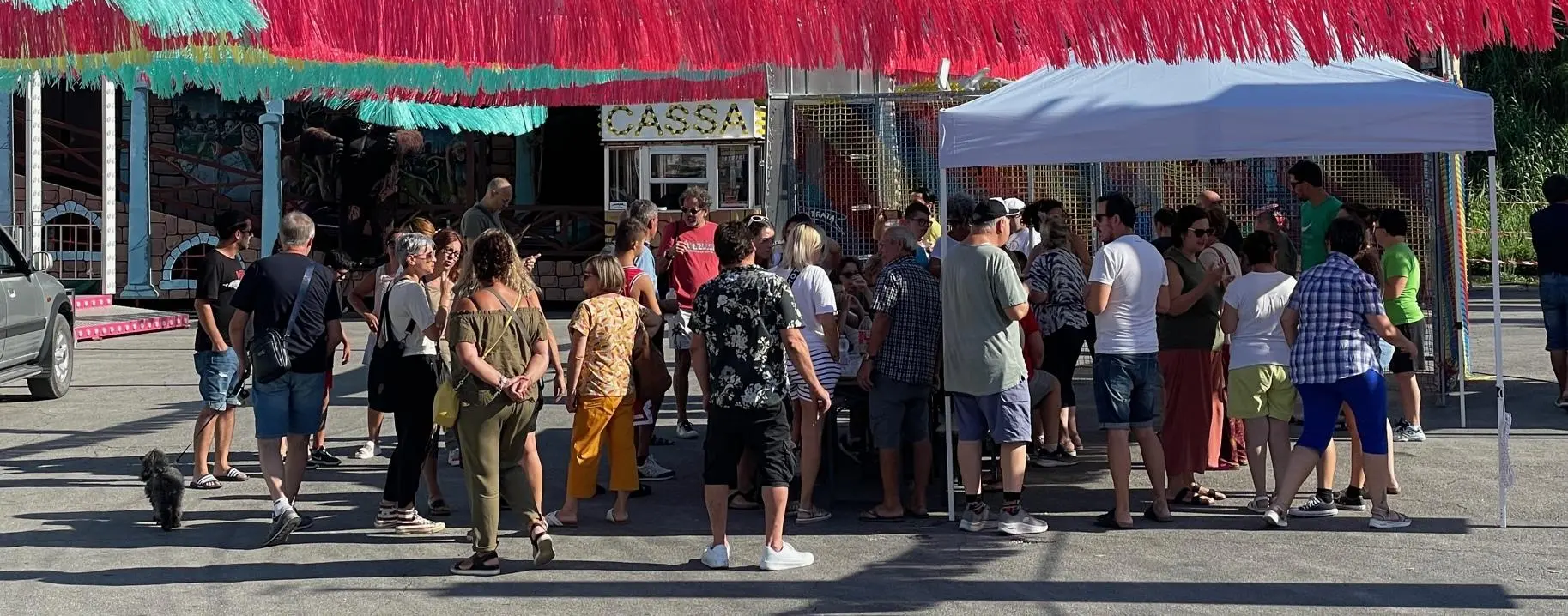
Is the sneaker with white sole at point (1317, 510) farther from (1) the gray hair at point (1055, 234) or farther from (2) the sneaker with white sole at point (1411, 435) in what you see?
(2) the sneaker with white sole at point (1411, 435)

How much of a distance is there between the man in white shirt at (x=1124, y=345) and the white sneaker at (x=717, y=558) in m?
1.94

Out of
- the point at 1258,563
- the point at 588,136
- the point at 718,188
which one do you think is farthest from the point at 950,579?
the point at 588,136

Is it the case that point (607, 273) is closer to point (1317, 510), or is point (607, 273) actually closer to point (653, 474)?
point (653, 474)

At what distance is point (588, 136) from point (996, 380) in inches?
693

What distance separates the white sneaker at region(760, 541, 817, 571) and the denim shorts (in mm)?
7196

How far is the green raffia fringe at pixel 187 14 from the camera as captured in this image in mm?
5461

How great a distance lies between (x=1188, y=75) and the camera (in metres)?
7.87

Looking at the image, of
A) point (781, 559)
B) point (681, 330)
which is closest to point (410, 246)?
point (681, 330)

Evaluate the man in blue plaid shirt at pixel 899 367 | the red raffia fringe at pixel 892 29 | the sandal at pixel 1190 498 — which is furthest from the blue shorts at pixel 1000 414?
the red raffia fringe at pixel 892 29

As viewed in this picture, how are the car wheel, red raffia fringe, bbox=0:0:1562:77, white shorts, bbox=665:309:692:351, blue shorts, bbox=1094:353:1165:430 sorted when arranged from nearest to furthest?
red raffia fringe, bbox=0:0:1562:77
blue shorts, bbox=1094:353:1165:430
white shorts, bbox=665:309:692:351
the car wheel

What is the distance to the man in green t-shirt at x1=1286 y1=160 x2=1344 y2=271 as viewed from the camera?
31.4ft

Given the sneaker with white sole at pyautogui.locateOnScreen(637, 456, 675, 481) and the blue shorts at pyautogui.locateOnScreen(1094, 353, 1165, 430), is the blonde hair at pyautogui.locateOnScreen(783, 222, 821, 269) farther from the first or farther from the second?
the sneaker with white sole at pyautogui.locateOnScreen(637, 456, 675, 481)

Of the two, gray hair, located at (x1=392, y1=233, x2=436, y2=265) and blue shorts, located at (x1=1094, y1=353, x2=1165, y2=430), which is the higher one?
gray hair, located at (x1=392, y1=233, x2=436, y2=265)

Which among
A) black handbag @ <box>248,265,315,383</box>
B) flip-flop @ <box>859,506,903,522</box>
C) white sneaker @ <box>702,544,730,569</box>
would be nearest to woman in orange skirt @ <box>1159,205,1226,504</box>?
flip-flop @ <box>859,506,903,522</box>
